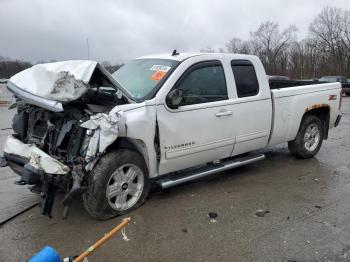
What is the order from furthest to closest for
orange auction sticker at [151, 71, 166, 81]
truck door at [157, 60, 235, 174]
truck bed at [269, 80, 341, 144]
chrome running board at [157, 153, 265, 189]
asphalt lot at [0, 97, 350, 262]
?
truck bed at [269, 80, 341, 144] < orange auction sticker at [151, 71, 166, 81] < chrome running board at [157, 153, 265, 189] < truck door at [157, 60, 235, 174] < asphalt lot at [0, 97, 350, 262]

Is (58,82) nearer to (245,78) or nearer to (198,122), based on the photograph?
(198,122)

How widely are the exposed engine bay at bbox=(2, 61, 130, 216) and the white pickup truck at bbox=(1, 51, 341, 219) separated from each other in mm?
11

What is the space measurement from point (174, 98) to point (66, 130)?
1296mm

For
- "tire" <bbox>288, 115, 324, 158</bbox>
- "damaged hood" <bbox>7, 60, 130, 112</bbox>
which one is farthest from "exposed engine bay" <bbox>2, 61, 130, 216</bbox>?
"tire" <bbox>288, 115, 324, 158</bbox>

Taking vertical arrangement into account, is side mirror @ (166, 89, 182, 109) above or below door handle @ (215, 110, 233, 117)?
above

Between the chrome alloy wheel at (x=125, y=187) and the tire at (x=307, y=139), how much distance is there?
3.41 metres

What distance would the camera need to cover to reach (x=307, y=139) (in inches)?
264

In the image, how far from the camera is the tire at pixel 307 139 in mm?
6508

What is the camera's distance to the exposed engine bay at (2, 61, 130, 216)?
374cm

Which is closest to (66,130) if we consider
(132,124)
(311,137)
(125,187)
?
(132,124)

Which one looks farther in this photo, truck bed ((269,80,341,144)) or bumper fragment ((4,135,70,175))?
truck bed ((269,80,341,144))

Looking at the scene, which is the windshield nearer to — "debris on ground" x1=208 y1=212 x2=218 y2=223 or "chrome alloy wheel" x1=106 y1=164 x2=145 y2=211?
"chrome alloy wheel" x1=106 y1=164 x2=145 y2=211

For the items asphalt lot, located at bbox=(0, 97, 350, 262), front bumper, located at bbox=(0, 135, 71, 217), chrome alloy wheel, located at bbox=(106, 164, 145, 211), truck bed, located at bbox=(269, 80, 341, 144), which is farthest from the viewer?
truck bed, located at bbox=(269, 80, 341, 144)

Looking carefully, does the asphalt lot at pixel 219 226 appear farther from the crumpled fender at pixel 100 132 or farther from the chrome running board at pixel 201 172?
the crumpled fender at pixel 100 132
